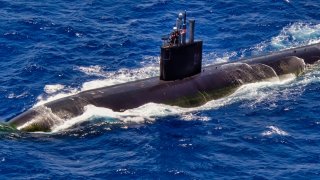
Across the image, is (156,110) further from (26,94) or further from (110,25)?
(110,25)

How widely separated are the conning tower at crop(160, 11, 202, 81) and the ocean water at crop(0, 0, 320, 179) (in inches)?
110

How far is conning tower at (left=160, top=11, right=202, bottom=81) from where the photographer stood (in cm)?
3659

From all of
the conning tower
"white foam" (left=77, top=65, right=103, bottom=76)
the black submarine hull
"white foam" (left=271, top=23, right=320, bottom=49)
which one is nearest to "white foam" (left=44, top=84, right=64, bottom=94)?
"white foam" (left=77, top=65, right=103, bottom=76)

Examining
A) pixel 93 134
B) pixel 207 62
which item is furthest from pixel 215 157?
pixel 207 62

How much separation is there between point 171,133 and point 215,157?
140 inches

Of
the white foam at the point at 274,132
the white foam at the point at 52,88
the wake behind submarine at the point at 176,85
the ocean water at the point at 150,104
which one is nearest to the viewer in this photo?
the ocean water at the point at 150,104

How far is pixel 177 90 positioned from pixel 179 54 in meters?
2.15

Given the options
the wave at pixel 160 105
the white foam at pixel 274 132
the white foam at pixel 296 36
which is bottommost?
the white foam at pixel 274 132

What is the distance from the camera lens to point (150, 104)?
117 feet

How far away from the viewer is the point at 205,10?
2290 inches

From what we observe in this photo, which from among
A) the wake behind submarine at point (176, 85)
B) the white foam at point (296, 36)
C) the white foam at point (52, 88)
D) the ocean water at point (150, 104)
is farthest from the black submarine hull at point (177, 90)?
the white foam at point (296, 36)

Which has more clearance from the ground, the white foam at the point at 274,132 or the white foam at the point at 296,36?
the white foam at the point at 296,36

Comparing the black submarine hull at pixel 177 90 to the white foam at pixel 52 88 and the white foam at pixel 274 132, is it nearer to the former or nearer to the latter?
the white foam at pixel 52 88

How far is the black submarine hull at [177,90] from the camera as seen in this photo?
108 ft
